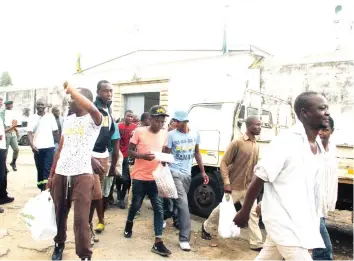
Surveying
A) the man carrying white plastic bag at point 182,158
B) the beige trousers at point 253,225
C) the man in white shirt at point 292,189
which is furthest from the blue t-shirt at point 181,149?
the man in white shirt at point 292,189

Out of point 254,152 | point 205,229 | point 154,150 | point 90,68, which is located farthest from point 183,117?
point 90,68

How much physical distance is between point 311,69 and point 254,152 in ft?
21.6

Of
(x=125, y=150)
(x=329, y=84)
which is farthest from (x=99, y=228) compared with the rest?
(x=329, y=84)

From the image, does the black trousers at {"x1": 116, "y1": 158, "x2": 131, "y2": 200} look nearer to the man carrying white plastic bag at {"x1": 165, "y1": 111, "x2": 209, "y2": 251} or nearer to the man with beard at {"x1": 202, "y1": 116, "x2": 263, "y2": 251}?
the man carrying white plastic bag at {"x1": 165, "y1": 111, "x2": 209, "y2": 251}

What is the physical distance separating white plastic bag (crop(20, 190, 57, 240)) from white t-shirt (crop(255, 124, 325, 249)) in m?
1.86

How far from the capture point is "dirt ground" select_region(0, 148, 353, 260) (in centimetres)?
348

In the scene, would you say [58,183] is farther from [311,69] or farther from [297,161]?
[311,69]

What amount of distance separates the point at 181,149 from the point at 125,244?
1286 mm

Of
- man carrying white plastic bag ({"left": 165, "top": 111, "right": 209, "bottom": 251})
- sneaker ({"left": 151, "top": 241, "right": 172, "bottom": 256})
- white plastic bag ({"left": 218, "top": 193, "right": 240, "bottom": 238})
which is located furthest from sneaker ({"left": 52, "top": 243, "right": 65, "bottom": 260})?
white plastic bag ({"left": 218, "top": 193, "right": 240, "bottom": 238})

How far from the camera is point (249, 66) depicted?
10789 millimetres

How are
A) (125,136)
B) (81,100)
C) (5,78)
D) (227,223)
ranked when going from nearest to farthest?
1. (81,100)
2. (227,223)
3. (125,136)
4. (5,78)

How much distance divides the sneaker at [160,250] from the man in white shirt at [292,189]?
185cm

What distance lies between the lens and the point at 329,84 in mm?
9289

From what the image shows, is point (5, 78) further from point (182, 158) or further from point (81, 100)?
point (81, 100)
